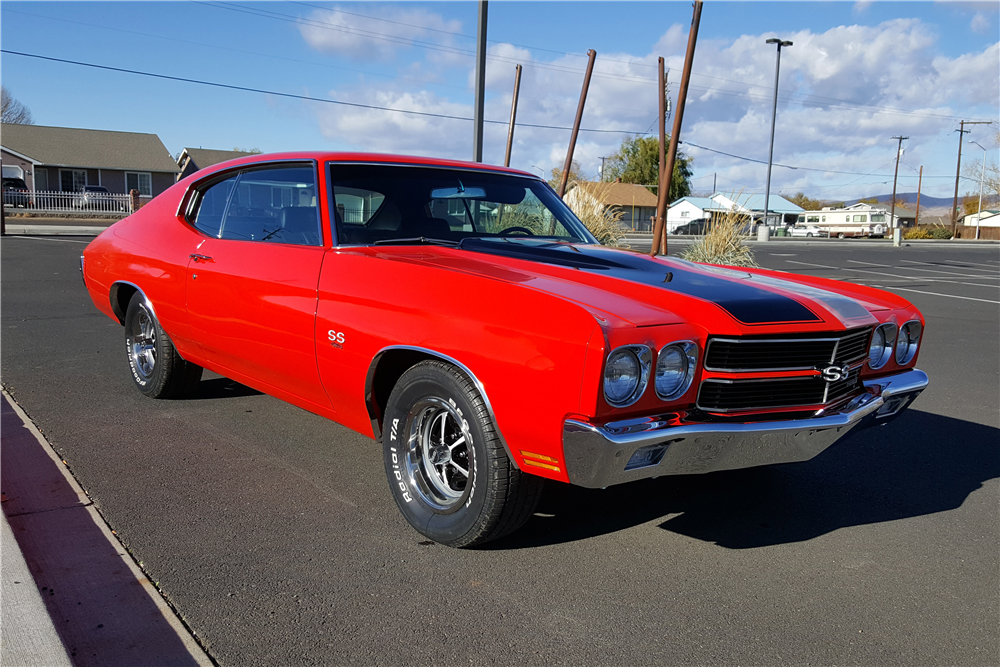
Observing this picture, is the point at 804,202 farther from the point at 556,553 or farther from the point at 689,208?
the point at 556,553

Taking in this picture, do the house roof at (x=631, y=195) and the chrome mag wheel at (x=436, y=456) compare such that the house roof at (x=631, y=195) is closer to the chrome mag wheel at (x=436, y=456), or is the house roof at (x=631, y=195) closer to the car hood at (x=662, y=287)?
the car hood at (x=662, y=287)

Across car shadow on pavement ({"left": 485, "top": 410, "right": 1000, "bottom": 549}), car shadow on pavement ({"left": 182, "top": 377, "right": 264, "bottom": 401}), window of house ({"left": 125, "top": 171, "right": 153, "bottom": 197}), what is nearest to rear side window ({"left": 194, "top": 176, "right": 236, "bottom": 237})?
car shadow on pavement ({"left": 182, "top": 377, "right": 264, "bottom": 401})

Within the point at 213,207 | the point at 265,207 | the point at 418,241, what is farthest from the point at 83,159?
the point at 418,241

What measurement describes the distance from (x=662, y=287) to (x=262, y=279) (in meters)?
1.90

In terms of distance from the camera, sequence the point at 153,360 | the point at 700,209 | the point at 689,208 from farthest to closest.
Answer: the point at 689,208 < the point at 700,209 < the point at 153,360

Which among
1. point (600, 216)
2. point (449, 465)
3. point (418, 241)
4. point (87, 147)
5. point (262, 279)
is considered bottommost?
point (449, 465)

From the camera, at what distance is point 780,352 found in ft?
9.76

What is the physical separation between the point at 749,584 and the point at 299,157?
2881 mm

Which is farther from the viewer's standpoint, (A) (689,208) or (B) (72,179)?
(A) (689,208)

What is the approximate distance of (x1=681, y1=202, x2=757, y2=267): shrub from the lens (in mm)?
13156

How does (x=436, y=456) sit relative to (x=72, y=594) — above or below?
above

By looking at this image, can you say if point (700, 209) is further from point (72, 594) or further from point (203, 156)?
point (72, 594)

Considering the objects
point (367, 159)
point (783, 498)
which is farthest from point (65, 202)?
point (783, 498)

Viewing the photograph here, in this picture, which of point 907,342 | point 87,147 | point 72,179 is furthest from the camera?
point 87,147
